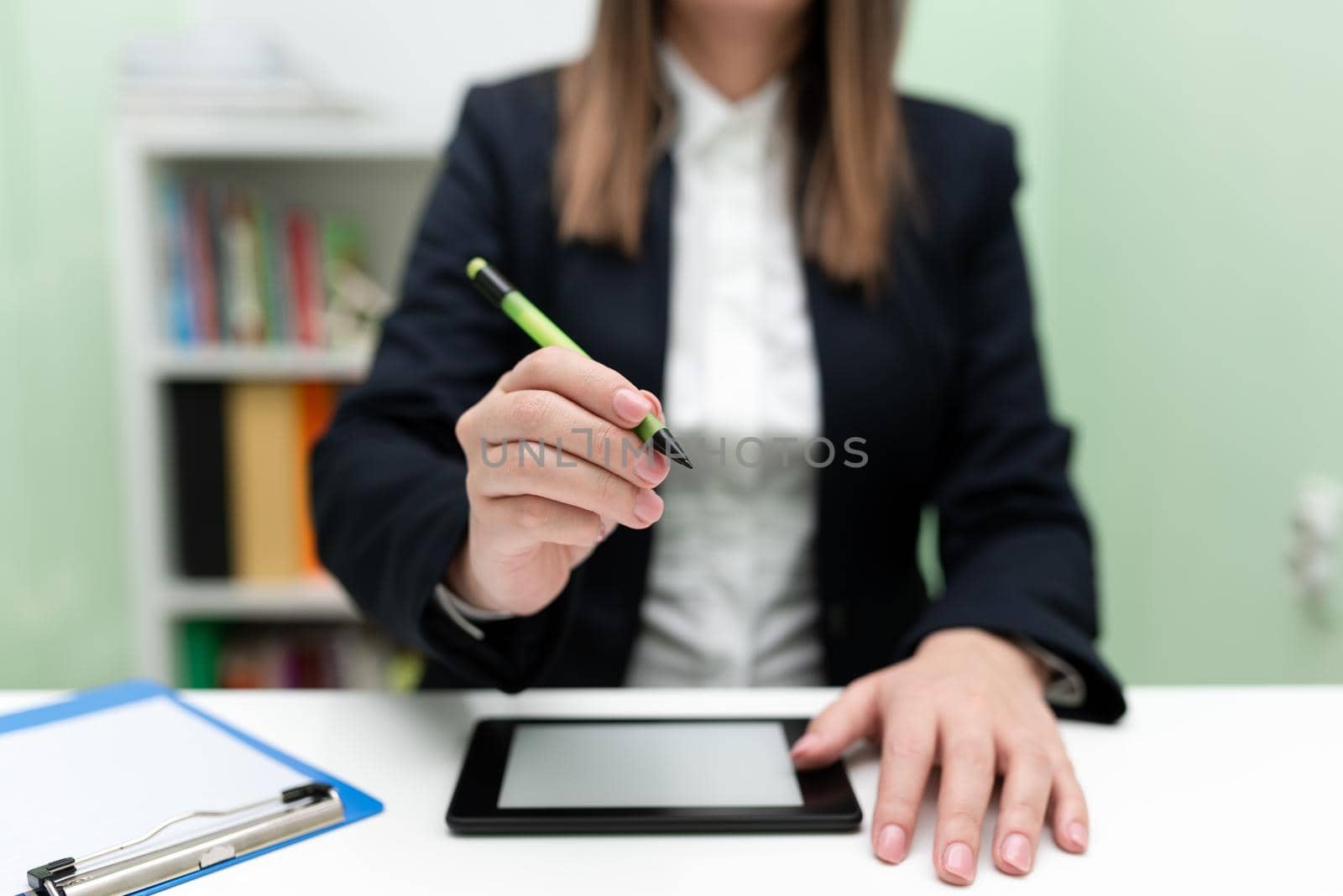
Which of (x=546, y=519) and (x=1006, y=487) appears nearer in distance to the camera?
(x=546, y=519)

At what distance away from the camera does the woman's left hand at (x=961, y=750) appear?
0.45 meters

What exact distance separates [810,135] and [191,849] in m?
0.76

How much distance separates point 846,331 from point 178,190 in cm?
113

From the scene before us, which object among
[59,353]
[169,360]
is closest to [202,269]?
[169,360]

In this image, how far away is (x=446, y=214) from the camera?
0.90 metres

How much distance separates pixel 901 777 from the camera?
48 cm

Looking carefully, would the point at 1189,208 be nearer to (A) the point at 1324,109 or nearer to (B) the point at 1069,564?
(A) the point at 1324,109

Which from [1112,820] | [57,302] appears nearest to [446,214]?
[1112,820]

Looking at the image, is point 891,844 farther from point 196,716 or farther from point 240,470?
point 240,470

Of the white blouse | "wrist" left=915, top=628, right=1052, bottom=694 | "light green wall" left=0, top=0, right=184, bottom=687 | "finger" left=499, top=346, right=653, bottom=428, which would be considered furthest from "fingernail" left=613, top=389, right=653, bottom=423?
"light green wall" left=0, top=0, right=184, bottom=687

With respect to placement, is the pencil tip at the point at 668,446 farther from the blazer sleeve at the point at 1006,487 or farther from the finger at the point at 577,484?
the blazer sleeve at the point at 1006,487

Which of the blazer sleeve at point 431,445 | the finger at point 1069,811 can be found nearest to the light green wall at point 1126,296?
the finger at point 1069,811

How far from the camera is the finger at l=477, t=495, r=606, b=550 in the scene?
0.48 meters

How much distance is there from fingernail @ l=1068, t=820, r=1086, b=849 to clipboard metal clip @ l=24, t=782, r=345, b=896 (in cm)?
32
